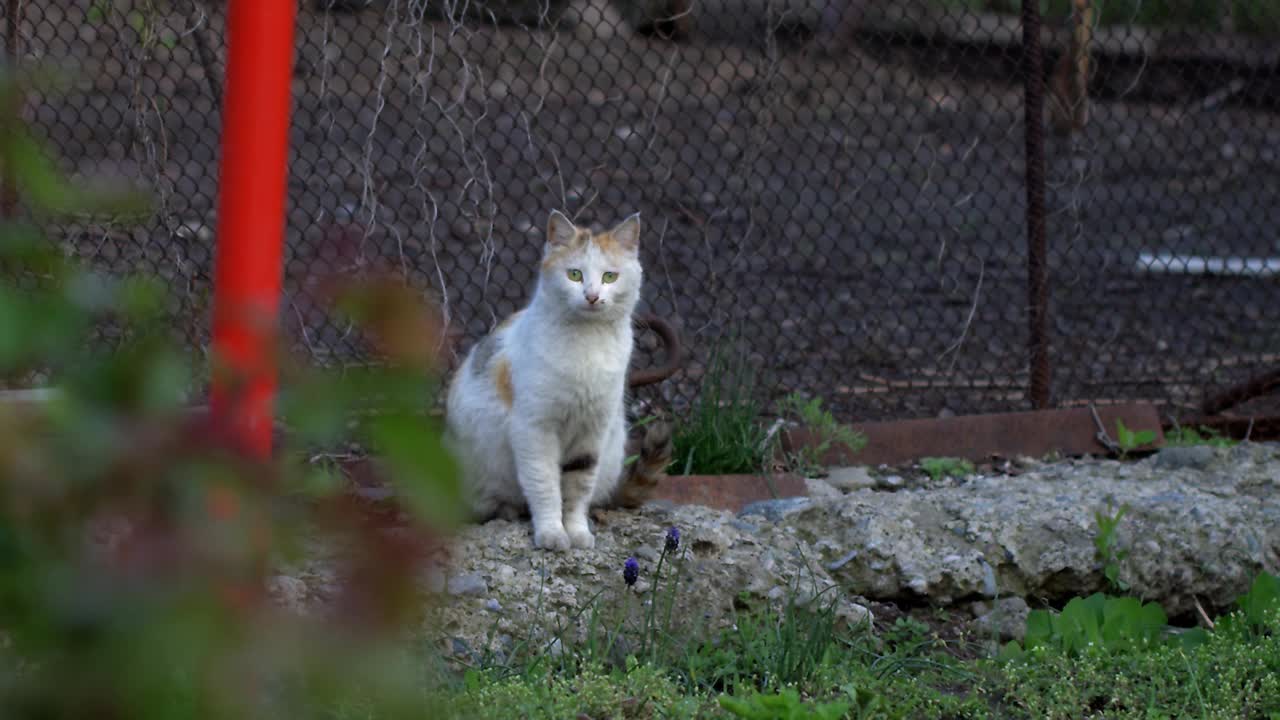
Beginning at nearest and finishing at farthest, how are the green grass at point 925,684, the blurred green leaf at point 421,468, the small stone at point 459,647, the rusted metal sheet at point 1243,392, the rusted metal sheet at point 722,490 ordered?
the blurred green leaf at point 421,468 → the green grass at point 925,684 → the small stone at point 459,647 → the rusted metal sheet at point 722,490 → the rusted metal sheet at point 1243,392

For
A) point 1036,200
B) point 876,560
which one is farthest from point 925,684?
point 1036,200

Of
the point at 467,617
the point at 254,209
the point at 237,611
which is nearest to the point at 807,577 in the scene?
the point at 467,617

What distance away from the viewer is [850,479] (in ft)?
14.6

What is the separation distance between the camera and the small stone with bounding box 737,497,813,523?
3.59 meters

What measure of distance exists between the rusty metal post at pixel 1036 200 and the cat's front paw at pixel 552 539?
227 centimetres

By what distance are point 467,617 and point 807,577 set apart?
86 centimetres

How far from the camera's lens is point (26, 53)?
4.43 meters

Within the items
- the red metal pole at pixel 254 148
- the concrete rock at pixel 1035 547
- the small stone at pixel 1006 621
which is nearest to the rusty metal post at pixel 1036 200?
the concrete rock at pixel 1035 547

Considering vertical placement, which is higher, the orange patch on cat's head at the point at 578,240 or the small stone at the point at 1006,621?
the orange patch on cat's head at the point at 578,240

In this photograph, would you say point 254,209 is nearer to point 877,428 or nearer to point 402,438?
point 402,438

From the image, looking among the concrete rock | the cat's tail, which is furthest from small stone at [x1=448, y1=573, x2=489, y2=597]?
the concrete rock

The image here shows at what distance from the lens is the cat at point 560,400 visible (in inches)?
133

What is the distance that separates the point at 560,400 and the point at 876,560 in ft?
3.05

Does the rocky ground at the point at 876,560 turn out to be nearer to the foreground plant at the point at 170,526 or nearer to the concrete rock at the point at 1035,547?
the concrete rock at the point at 1035,547
